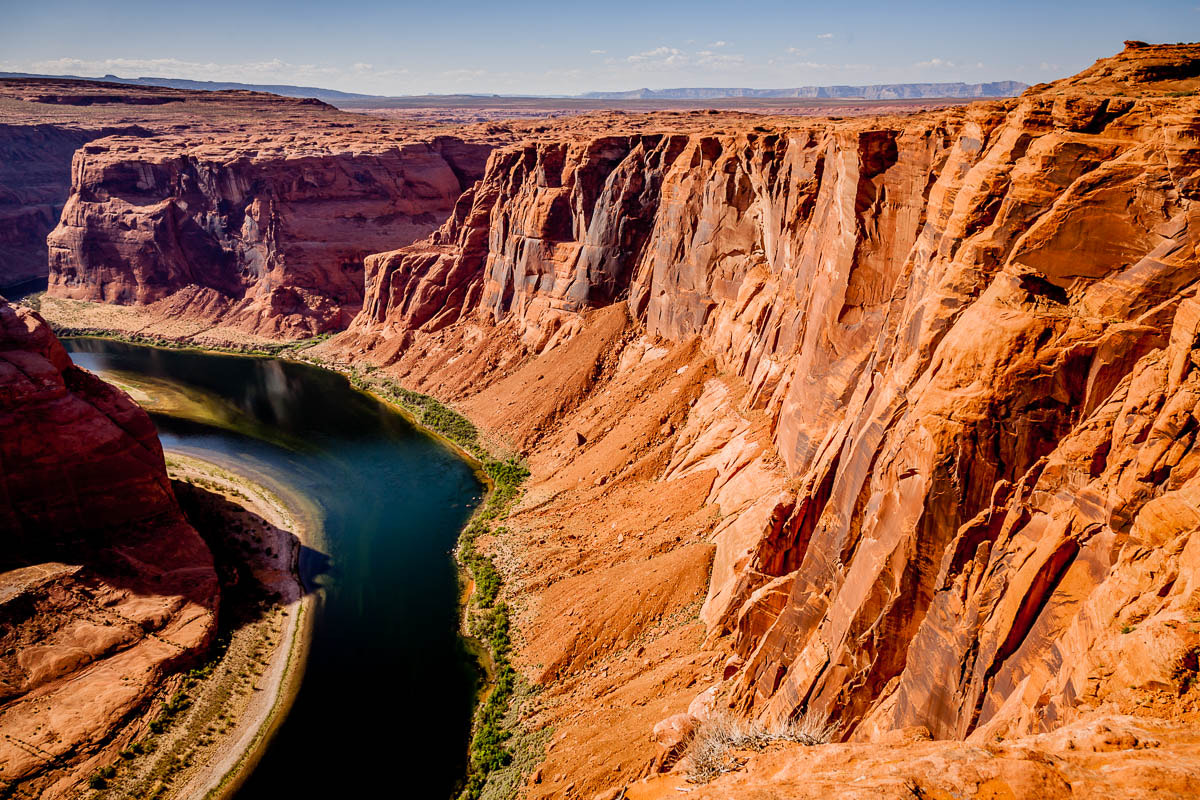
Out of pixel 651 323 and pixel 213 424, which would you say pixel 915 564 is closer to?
pixel 651 323

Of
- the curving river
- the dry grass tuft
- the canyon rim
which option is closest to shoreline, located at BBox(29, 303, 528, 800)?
the canyon rim

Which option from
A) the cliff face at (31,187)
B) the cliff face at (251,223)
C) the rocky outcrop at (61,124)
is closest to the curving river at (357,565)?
the cliff face at (251,223)

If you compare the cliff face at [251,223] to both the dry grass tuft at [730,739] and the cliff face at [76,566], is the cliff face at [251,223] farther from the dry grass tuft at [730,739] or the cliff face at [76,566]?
the dry grass tuft at [730,739]

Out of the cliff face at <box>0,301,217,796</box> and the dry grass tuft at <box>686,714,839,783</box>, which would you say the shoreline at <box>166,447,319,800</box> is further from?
the dry grass tuft at <box>686,714,839,783</box>

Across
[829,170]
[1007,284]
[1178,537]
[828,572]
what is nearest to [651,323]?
[829,170]

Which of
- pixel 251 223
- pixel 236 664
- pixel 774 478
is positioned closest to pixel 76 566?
pixel 236 664

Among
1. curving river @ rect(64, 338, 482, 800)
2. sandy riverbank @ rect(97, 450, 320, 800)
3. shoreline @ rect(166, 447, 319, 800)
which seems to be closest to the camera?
shoreline @ rect(166, 447, 319, 800)

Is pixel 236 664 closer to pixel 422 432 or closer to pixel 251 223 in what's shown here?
pixel 422 432
